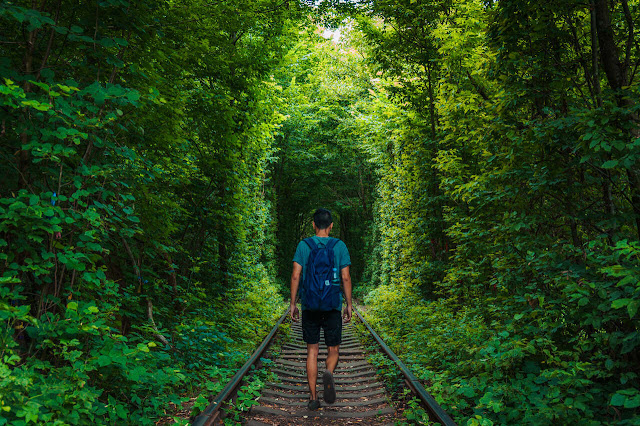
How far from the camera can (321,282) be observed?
450cm

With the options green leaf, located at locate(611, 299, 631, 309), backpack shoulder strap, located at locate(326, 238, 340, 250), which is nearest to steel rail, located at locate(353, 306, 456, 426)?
green leaf, located at locate(611, 299, 631, 309)

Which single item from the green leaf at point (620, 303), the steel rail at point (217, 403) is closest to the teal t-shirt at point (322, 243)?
the steel rail at point (217, 403)

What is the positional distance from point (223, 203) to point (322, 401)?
487cm

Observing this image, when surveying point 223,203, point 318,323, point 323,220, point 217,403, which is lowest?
point 217,403

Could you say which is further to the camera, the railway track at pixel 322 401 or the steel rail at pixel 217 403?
the railway track at pixel 322 401

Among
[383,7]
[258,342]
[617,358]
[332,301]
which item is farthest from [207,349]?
[383,7]

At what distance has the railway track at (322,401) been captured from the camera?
13.1 feet

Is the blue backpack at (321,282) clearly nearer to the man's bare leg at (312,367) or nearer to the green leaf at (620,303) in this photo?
the man's bare leg at (312,367)

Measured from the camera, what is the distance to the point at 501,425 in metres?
3.41

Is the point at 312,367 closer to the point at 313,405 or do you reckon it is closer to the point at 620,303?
the point at 313,405

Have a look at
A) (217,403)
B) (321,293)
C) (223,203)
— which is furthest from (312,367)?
(223,203)

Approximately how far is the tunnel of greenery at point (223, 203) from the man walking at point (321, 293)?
115 centimetres

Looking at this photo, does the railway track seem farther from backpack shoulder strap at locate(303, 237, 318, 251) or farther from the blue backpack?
backpack shoulder strap at locate(303, 237, 318, 251)

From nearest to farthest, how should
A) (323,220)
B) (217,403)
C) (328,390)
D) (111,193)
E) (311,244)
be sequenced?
(111,193)
(217,403)
(328,390)
(311,244)
(323,220)
